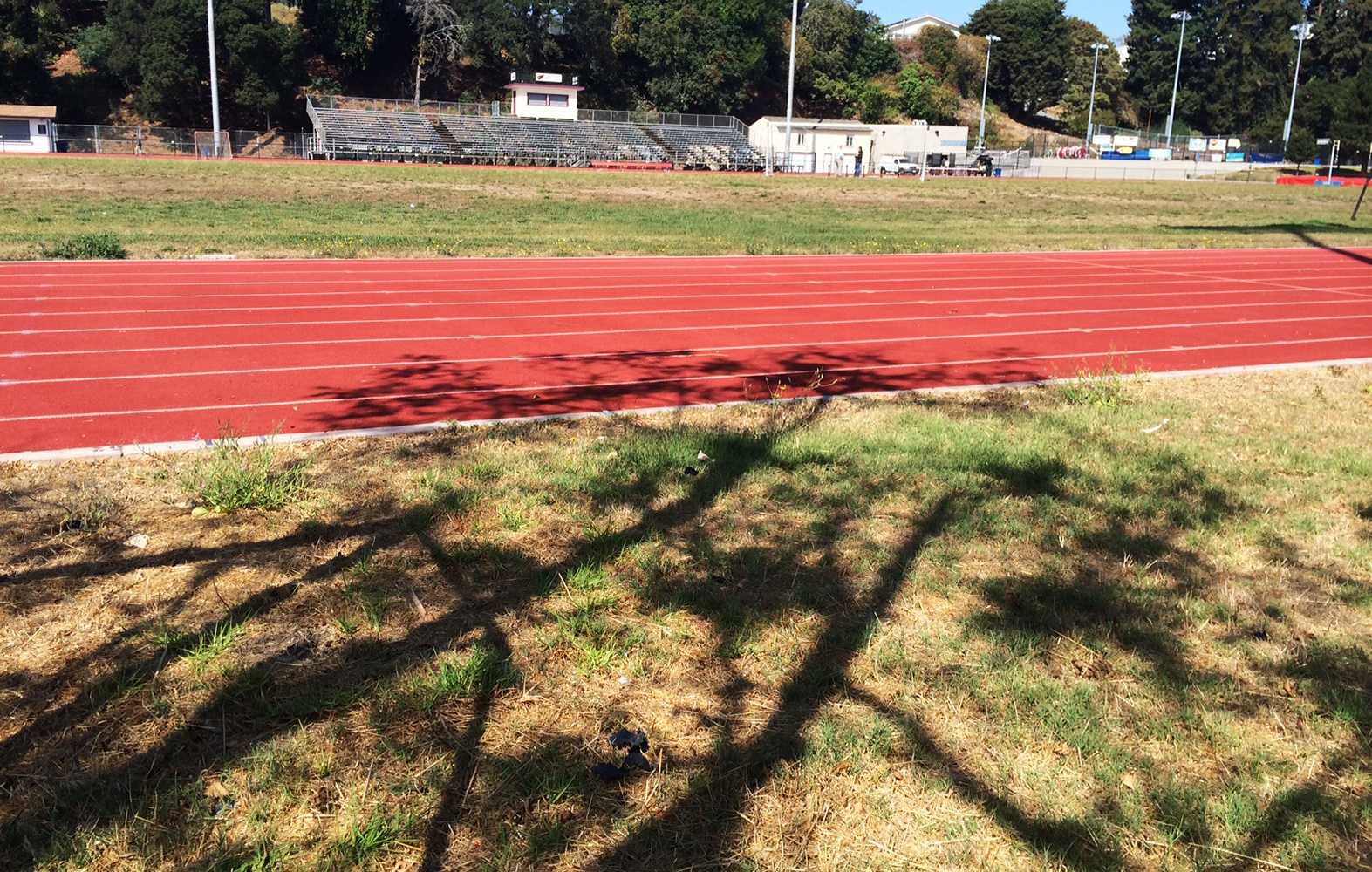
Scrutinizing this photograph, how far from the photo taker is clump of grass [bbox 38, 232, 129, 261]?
50.2ft

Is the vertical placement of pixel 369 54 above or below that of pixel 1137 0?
below

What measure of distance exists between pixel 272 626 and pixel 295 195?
26.5 meters

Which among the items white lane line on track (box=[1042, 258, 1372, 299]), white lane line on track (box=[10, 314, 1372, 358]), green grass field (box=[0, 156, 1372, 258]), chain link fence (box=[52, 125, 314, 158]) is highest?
chain link fence (box=[52, 125, 314, 158])

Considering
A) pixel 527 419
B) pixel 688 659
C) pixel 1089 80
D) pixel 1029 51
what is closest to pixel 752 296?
pixel 527 419

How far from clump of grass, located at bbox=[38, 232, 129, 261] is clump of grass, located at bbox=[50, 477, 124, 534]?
11.7 m

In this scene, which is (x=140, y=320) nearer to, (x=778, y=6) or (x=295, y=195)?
(x=295, y=195)

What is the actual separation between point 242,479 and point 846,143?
6218 centimetres

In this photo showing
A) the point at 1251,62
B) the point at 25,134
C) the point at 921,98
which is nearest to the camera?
the point at 25,134

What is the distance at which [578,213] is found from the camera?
2603 cm

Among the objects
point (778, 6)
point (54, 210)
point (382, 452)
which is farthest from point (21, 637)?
point (778, 6)

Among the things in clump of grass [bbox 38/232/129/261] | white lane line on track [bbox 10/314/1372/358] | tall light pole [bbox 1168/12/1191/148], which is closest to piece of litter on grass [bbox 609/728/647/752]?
white lane line on track [bbox 10/314/1372/358]

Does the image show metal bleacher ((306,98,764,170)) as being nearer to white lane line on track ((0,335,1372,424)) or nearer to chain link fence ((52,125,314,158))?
chain link fence ((52,125,314,158))

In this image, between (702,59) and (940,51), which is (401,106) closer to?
(702,59)

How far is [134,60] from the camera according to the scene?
194 feet
